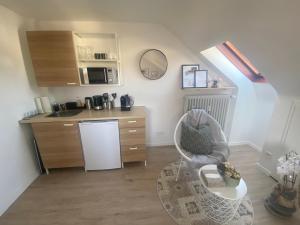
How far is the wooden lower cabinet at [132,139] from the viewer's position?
2127 mm

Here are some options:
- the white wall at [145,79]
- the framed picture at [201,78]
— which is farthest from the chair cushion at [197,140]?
the framed picture at [201,78]

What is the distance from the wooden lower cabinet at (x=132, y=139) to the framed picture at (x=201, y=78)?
1.26 meters

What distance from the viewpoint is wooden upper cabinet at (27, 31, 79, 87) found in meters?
1.95

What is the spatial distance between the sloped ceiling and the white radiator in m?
0.83

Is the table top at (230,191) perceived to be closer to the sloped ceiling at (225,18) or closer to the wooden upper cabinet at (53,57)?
the sloped ceiling at (225,18)

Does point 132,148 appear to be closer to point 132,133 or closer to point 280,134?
point 132,133

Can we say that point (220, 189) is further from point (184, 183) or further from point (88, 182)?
point (88, 182)

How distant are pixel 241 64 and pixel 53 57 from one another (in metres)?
3.00

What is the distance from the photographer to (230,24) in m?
1.45

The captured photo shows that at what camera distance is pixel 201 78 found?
2.66 metres

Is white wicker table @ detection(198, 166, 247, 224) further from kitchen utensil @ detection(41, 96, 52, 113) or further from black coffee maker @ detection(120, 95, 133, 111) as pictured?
kitchen utensil @ detection(41, 96, 52, 113)

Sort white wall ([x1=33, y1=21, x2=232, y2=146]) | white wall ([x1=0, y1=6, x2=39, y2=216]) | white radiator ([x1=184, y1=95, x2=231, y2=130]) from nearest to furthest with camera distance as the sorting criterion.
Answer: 1. white wall ([x1=0, y1=6, x2=39, y2=216])
2. white wall ([x1=33, y1=21, x2=232, y2=146])
3. white radiator ([x1=184, y1=95, x2=231, y2=130])

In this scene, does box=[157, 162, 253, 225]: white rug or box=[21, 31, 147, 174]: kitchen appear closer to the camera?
box=[157, 162, 253, 225]: white rug

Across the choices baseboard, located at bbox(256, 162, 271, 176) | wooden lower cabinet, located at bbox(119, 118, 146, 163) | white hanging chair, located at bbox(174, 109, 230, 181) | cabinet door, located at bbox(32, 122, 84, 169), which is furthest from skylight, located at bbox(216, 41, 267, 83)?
cabinet door, located at bbox(32, 122, 84, 169)
